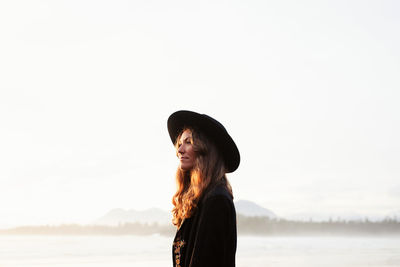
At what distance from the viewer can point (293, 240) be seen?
854 inches

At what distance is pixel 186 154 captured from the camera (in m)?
2.64

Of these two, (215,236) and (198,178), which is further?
(198,178)

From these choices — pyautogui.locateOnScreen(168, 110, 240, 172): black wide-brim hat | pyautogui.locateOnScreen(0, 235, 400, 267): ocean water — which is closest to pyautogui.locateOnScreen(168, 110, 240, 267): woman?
pyautogui.locateOnScreen(168, 110, 240, 172): black wide-brim hat

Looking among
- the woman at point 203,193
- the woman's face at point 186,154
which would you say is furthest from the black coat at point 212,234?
the woman's face at point 186,154

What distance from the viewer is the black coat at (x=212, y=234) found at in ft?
7.81

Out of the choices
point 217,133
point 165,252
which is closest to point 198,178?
point 217,133

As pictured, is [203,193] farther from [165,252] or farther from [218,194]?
[165,252]

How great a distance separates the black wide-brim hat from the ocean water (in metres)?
10.2

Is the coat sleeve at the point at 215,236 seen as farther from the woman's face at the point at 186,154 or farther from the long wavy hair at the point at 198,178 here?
the woman's face at the point at 186,154

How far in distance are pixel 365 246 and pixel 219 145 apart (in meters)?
18.1

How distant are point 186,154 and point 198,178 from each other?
137 millimetres

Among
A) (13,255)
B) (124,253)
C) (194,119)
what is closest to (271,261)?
(124,253)

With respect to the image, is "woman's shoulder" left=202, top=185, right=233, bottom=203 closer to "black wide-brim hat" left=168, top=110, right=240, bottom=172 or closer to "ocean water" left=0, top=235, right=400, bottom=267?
"black wide-brim hat" left=168, top=110, right=240, bottom=172

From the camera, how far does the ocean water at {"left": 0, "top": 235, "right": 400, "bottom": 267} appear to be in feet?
45.5
